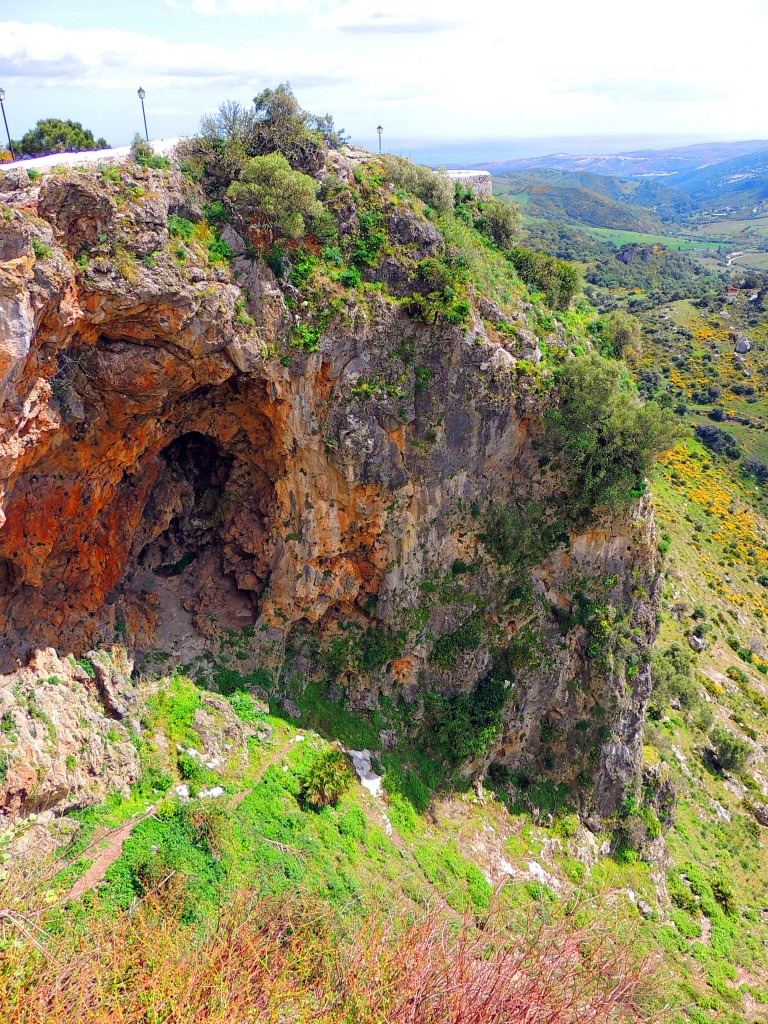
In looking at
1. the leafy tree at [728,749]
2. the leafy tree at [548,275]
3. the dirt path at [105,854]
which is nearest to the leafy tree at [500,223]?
the leafy tree at [548,275]

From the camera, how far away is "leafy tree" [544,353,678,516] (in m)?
32.1

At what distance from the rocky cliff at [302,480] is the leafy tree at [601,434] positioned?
4.14ft

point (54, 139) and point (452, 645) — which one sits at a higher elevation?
point (54, 139)

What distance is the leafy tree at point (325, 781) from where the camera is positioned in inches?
1101

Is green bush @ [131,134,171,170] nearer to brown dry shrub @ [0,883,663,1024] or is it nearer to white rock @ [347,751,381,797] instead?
brown dry shrub @ [0,883,663,1024]

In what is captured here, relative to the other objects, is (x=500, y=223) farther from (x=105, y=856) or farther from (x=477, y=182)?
(x=105, y=856)

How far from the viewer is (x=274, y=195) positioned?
1061 inches

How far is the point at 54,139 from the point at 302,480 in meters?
25.4

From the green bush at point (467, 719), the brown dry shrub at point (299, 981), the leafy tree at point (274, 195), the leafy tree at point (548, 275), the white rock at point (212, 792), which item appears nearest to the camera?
Result: the brown dry shrub at point (299, 981)

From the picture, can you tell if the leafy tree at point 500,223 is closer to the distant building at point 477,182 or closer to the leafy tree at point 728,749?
the distant building at point 477,182

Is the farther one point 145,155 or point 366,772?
point 366,772

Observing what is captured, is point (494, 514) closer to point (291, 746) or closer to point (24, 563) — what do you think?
point (291, 746)

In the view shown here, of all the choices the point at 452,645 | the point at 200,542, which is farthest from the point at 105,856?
the point at 452,645

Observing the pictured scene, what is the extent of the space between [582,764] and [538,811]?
373 centimetres
